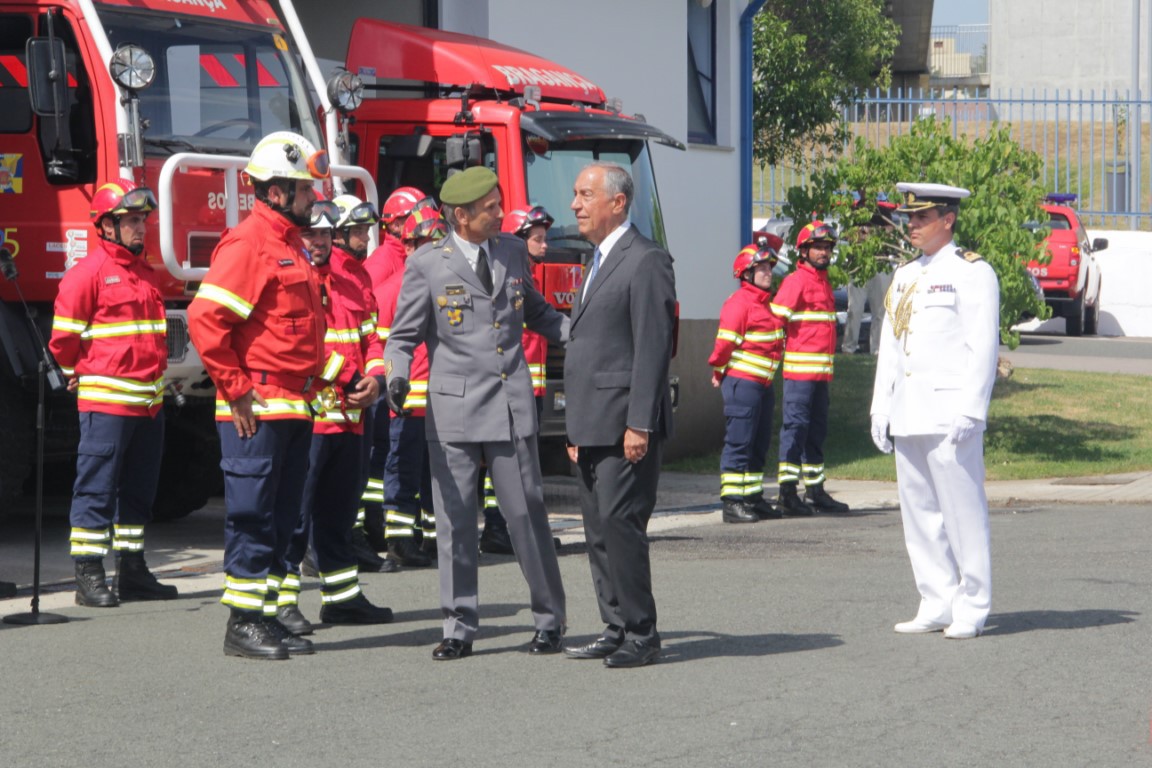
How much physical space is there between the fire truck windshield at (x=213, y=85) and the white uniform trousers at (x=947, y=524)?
16.6 ft

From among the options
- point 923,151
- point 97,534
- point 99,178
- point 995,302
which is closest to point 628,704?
point 995,302

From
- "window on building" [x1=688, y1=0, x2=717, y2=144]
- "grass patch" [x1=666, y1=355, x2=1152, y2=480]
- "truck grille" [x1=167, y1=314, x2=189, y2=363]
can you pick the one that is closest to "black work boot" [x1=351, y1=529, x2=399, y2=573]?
"truck grille" [x1=167, y1=314, x2=189, y2=363]

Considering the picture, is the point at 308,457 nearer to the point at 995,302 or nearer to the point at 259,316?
the point at 259,316

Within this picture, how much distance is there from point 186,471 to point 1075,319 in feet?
61.1

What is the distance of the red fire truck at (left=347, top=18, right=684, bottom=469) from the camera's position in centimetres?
1237

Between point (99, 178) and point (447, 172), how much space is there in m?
3.03

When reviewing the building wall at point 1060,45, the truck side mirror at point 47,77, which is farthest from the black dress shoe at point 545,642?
the building wall at point 1060,45

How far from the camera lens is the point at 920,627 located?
Answer: 7820mm

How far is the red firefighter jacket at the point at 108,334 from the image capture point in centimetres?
892

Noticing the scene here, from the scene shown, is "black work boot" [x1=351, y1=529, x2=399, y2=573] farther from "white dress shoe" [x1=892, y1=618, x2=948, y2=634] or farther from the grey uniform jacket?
"white dress shoe" [x1=892, y1=618, x2=948, y2=634]

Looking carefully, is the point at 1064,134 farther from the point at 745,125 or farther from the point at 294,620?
the point at 294,620

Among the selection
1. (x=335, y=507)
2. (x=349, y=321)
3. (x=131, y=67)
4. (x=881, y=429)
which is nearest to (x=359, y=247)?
(x=349, y=321)

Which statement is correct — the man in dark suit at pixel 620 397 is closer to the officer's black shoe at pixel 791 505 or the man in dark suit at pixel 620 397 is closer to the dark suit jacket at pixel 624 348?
the dark suit jacket at pixel 624 348

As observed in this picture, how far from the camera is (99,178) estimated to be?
33.7ft
